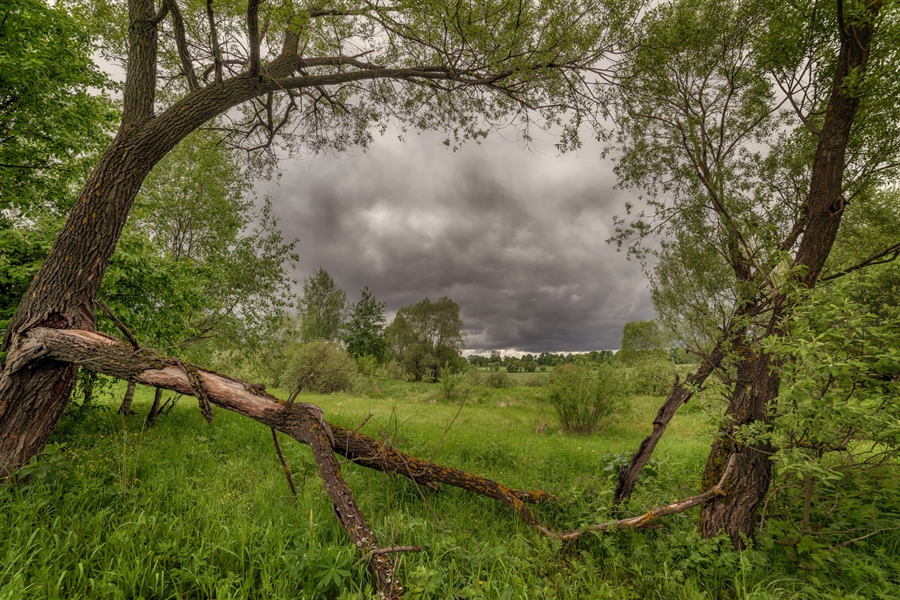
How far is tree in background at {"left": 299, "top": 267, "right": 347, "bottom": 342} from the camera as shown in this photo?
3609 cm

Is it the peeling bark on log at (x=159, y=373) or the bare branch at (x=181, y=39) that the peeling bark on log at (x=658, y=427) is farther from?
the bare branch at (x=181, y=39)

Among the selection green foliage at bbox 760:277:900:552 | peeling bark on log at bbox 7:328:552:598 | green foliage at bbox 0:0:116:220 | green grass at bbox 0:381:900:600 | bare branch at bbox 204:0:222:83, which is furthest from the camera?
green foliage at bbox 0:0:116:220

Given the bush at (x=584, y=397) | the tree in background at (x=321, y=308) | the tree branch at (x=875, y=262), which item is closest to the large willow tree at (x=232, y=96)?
the tree branch at (x=875, y=262)

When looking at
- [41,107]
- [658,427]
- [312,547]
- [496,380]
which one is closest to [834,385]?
[658,427]

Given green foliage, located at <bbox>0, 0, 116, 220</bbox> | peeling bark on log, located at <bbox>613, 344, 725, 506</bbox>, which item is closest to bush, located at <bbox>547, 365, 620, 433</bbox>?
peeling bark on log, located at <bbox>613, 344, 725, 506</bbox>

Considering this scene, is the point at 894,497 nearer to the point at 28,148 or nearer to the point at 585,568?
the point at 585,568

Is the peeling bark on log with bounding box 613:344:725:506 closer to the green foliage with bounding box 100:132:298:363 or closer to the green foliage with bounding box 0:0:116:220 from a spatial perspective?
the green foliage with bounding box 100:132:298:363

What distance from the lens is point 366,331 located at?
122 ft

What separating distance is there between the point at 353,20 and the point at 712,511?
836 cm

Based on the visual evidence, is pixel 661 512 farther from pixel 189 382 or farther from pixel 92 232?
pixel 92 232

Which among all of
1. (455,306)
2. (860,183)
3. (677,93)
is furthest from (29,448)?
(455,306)

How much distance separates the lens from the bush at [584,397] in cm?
1234

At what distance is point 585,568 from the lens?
3.07m

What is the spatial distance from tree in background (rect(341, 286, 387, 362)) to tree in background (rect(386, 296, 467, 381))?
242 cm
